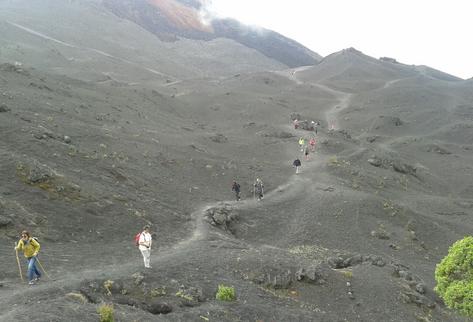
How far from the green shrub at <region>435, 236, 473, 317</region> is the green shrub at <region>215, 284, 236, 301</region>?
977 cm

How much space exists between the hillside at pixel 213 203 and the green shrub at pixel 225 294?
56cm

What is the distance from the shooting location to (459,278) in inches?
837

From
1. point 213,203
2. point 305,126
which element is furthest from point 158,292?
point 305,126

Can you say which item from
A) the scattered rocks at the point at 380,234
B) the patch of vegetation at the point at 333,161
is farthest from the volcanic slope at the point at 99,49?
the scattered rocks at the point at 380,234

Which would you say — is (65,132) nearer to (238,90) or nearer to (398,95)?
(238,90)

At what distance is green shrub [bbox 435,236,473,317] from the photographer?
66.6ft

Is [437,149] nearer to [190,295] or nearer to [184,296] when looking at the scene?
[190,295]

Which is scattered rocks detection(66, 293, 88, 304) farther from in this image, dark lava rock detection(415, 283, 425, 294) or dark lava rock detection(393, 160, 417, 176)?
dark lava rock detection(393, 160, 417, 176)

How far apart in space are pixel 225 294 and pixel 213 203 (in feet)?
64.5

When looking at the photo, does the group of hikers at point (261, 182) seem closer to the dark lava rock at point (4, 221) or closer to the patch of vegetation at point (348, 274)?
the patch of vegetation at point (348, 274)

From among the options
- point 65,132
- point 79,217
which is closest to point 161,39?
point 65,132

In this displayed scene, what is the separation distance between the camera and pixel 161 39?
19075 centimetres

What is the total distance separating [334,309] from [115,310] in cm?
1293

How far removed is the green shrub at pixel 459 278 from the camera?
20297 mm
